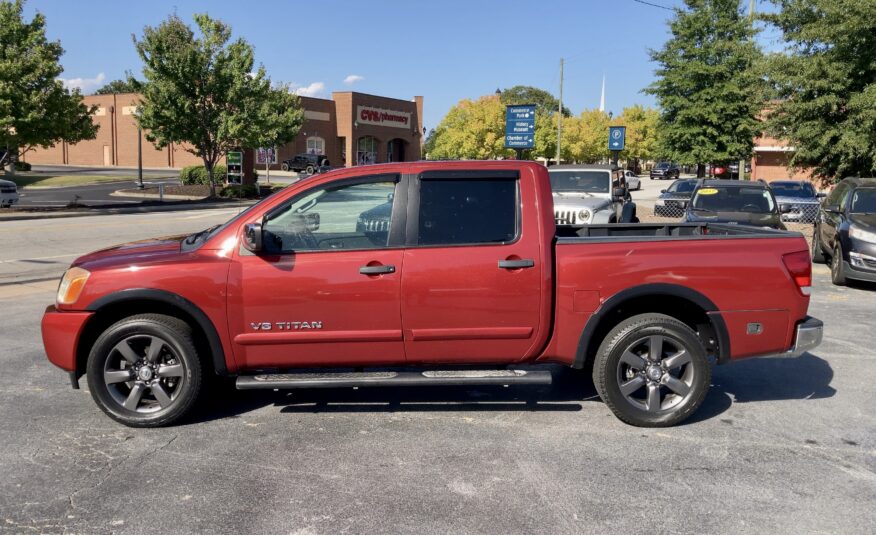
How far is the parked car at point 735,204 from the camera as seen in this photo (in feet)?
38.9

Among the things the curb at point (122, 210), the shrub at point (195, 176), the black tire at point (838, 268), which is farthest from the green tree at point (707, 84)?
the shrub at point (195, 176)

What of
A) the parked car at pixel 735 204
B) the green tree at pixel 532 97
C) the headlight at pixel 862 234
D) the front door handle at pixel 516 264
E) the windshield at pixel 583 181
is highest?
the green tree at pixel 532 97

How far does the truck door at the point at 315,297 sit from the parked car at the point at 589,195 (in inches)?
329

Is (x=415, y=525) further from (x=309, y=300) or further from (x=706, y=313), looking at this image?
(x=706, y=313)

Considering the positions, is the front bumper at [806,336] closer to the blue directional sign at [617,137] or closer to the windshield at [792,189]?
the windshield at [792,189]

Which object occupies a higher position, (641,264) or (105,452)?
(641,264)

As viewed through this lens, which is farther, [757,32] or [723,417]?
[757,32]

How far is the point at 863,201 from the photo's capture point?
11062mm

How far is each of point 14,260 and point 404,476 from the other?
39.4ft

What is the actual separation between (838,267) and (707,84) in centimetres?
1819

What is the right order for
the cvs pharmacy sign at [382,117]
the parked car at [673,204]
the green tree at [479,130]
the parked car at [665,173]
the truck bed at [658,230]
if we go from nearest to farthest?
the truck bed at [658,230] → the parked car at [673,204] → the green tree at [479,130] → the cvs pharmacy sign at [382,117] → the parked car at [665,173]

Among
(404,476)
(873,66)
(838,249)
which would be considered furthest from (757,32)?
(404,476)

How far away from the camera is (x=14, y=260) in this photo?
13094 mm

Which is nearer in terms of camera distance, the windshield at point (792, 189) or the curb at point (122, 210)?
the windshield at point (792, 189)
